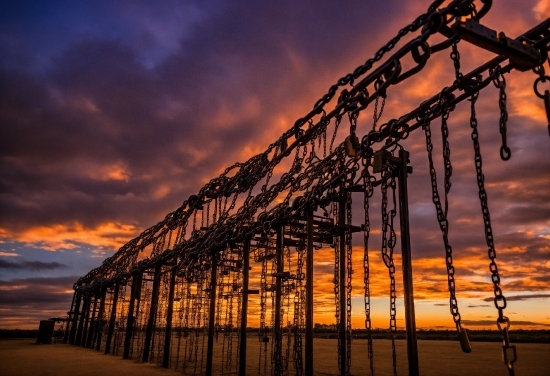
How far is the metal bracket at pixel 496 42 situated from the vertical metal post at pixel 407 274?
3.03 m

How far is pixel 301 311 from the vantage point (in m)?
Answer: 15.5

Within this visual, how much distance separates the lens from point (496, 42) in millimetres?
5227

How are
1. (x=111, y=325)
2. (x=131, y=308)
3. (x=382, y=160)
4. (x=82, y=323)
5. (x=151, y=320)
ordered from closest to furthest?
(x=382, y=160), (x=151, y=320), (x=131, y=308), (x=111, y=325), (x=82, y=323)

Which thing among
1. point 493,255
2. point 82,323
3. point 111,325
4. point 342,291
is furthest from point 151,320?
point 82,323

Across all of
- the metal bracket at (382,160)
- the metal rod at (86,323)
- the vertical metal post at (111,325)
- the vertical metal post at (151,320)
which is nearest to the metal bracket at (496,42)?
the metal bracket at (382,160)

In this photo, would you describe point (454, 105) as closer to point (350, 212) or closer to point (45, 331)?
point (350, 212)

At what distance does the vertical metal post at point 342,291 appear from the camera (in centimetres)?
1143

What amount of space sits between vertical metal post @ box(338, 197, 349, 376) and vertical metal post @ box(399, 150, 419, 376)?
3814mm

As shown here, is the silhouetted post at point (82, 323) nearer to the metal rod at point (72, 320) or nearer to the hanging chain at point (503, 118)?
the metal rod at point (72, 320)

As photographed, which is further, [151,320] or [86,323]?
[86,323]

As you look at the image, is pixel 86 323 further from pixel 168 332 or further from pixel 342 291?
pixel 342 291

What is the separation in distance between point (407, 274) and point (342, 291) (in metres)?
4.96

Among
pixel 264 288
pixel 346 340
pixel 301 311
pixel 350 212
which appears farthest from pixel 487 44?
pixel 264 288

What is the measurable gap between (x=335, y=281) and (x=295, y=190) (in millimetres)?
3159
